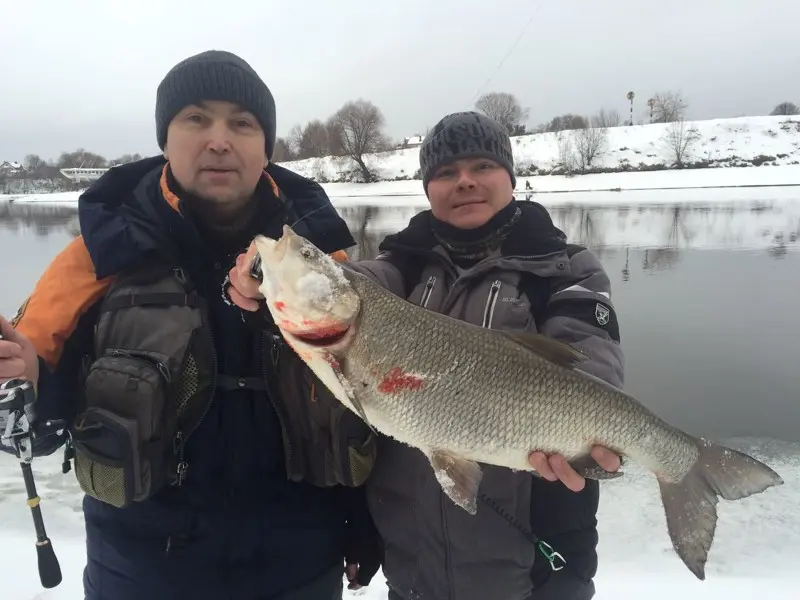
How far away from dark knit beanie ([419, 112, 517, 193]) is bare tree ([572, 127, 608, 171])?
51.6m

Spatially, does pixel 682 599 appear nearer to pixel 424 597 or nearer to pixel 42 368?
pixel 424 597

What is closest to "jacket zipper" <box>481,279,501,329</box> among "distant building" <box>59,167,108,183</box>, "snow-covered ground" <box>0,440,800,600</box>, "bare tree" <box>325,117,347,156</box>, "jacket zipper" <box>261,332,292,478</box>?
"jacket zipper" <box>261,332,292,478</box>

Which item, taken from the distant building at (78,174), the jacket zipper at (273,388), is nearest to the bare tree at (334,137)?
the distant building at (78,174)

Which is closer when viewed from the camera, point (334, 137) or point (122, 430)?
point (122, 430)

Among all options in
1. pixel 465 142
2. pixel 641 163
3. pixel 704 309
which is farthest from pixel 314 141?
pixel 465 142

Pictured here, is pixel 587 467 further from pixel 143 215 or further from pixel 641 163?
pixel 641 163

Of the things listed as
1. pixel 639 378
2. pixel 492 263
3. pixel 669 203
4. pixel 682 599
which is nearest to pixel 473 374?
pixel 492 263

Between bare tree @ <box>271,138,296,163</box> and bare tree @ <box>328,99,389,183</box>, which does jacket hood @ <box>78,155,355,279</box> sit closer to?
bare tree @ <box>328,99,389,183</box>

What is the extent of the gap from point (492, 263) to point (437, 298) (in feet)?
1.00

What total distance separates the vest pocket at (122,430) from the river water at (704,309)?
522 cm

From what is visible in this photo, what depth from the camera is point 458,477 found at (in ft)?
6.33

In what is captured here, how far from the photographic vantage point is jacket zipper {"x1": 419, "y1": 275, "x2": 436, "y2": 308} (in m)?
2.38

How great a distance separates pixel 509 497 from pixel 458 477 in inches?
12.9

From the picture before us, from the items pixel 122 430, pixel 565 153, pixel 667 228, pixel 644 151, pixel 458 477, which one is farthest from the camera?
pixel 644 151
